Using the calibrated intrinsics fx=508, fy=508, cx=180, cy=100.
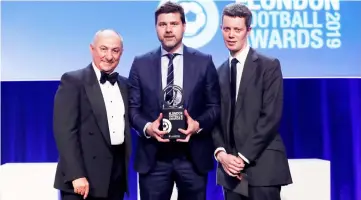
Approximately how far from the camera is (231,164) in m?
2.71

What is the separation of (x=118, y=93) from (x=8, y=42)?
1834 mm

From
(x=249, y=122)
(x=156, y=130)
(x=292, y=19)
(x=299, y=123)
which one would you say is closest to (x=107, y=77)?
(x=156, y=130)

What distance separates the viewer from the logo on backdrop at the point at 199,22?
4.10 m

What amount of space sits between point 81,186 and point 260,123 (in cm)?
99

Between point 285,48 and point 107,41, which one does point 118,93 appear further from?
point 285,48

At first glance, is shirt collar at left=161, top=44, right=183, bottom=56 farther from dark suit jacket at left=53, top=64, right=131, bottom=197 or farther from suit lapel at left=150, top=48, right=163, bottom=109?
dark suit jacket at left=53, top=64, right=131, bottom=197

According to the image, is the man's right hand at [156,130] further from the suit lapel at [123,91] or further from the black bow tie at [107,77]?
the black bow tie at [107,77]

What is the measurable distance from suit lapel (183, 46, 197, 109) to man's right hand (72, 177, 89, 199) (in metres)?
0.68

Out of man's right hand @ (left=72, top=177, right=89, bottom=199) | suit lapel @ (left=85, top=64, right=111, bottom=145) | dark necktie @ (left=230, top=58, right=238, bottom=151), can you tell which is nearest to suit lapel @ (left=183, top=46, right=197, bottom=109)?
dark necktie @ (left=230, top=58, right=238, bottom=151)

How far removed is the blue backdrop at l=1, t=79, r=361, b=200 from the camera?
437 cm

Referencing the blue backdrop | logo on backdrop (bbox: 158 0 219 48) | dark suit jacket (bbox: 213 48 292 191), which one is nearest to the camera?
dark suit jacket (bbox: 213 48 292 191)

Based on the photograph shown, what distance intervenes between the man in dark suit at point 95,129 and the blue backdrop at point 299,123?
1634 mm

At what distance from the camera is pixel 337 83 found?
14.4ft

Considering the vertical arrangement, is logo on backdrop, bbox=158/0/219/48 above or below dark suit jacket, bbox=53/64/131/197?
above
